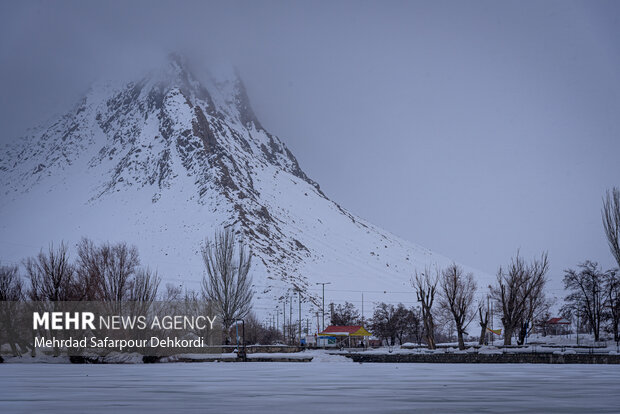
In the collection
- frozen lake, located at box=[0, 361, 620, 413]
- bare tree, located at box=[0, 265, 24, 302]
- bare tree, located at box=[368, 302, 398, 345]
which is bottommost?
bare tree, located at box=[368, 302, 398, 345]

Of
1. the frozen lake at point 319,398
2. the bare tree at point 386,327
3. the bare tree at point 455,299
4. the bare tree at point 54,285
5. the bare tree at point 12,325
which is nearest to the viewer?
the frozen lake at point 319,398

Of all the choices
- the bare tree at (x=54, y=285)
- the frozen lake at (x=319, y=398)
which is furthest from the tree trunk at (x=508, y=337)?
the frozen lake at (x=319, y=398)

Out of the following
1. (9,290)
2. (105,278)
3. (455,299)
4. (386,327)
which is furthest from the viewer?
(386,327)

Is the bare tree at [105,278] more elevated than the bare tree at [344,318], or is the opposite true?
the bare tree at [105,278]

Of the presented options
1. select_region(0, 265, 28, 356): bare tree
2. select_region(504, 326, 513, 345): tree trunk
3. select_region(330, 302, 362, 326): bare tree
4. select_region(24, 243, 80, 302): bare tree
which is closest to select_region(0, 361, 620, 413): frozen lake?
select_region(0, 265, 28, 356): bare tree

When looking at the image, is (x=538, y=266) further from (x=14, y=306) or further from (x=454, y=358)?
(x=14, y=306)

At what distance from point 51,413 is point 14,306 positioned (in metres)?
58.3

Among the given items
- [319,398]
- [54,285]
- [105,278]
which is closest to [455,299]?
[105,278]

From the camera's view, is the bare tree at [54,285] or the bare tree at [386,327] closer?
the bare tree at [54,285]

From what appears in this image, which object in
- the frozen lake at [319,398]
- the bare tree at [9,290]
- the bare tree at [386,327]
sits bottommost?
the bare tree at [386,327]

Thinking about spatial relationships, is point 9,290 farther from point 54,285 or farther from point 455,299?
point 455,299

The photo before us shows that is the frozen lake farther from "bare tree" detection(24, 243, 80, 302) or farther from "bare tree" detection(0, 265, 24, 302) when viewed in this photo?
"bare tree" detection(0, 265, 24, 302)

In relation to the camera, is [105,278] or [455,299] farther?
[455,299]

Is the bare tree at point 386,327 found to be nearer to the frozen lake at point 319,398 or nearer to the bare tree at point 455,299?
the bare tree at point 455,299
